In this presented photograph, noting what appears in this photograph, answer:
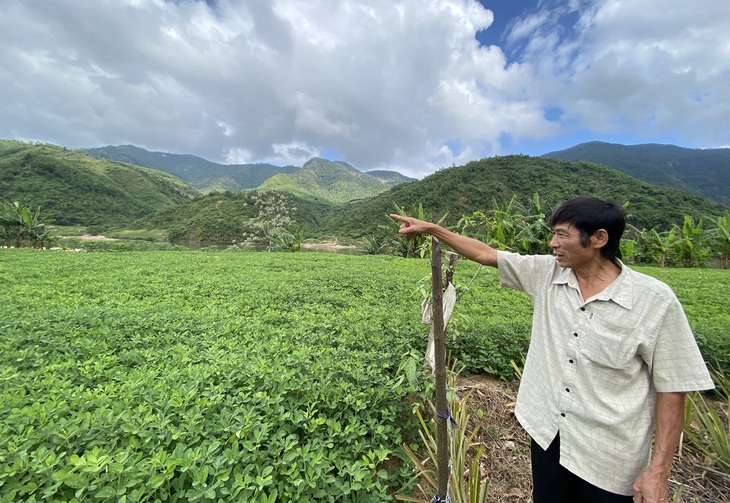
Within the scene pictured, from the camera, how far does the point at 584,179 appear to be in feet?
128

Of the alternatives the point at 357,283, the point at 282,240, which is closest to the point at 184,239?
the point at 282,240

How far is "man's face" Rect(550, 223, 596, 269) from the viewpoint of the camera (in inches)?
55.2

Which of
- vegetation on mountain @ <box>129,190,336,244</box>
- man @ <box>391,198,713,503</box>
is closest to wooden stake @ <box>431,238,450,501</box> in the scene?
man @ <box>391,198,713,503</box>

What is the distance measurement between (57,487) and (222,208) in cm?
5691

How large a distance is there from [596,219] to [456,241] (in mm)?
653

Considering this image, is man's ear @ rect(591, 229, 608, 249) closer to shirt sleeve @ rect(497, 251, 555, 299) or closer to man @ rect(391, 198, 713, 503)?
man @ rect(391, 198, 713, 503)

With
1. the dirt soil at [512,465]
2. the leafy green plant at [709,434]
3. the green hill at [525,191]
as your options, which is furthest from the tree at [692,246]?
the dirt soil at [512,465]

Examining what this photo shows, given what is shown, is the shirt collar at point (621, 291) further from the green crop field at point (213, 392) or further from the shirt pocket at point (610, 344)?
the green crop field at point (213, 392)

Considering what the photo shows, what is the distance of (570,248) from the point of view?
1.43m

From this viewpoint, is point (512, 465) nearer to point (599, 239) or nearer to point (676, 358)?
point (676, 358)

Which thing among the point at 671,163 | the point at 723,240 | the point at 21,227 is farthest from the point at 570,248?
the point at 671,163

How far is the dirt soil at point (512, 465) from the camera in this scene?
7.03 ft

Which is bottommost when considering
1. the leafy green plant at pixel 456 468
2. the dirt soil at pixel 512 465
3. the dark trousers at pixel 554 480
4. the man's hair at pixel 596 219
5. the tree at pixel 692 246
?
the dirt soil at pixel 512 465

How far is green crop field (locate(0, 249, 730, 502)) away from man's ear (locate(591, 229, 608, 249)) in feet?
4.91
